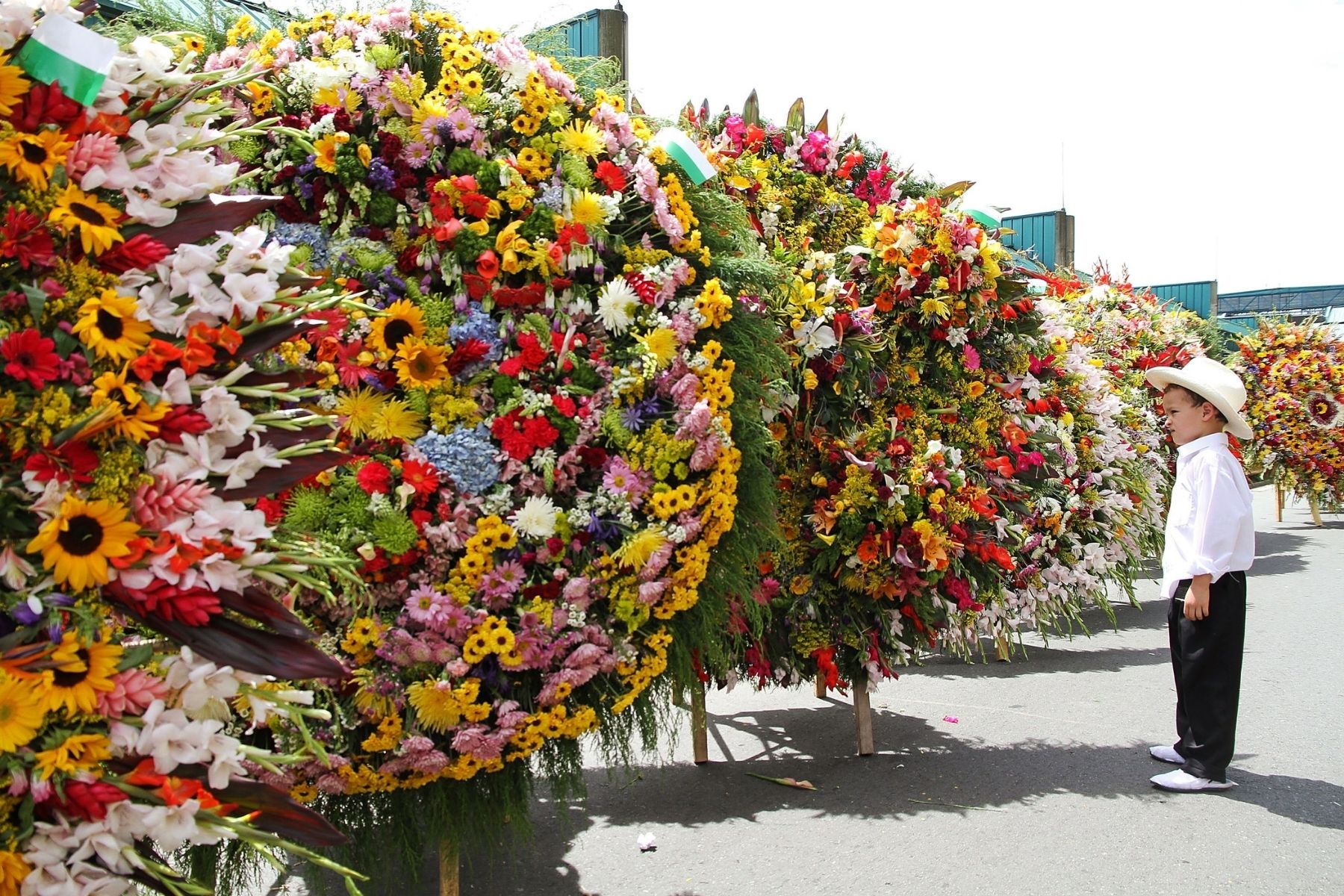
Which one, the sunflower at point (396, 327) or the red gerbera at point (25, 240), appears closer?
the red gerbera at point (25, 240)

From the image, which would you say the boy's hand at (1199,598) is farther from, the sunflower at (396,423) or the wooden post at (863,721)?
the sunflower at (396,423)

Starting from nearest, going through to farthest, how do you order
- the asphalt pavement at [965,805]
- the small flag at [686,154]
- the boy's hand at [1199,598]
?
the small flag at [686,154] → the asphalt pavement at [965,805] → the boy's hand at [1199,598]

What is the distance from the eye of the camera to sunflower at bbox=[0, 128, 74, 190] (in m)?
1.58

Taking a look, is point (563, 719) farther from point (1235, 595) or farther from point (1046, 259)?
point (1046, 259)

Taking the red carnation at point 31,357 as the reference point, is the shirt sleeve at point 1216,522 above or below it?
below

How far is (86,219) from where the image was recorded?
1643 mm

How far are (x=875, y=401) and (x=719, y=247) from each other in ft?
4.54

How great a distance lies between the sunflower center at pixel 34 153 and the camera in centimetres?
161

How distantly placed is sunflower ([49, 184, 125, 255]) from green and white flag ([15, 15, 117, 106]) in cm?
16

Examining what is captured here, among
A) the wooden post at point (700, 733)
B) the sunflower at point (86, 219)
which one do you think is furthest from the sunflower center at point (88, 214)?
the wooden post at point (700, 733)

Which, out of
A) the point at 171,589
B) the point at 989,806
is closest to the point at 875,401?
the point at 989,806

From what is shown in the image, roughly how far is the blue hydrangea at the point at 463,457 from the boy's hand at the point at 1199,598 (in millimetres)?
2937

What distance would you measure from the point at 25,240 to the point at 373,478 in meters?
Result: 1.15

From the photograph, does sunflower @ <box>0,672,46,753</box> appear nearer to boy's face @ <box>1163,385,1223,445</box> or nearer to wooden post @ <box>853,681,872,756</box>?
wooden post @ <box>853,681,872,756</box>
